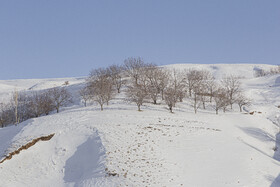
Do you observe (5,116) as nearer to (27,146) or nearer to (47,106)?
(47,106)

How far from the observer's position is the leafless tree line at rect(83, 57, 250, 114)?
157 feet

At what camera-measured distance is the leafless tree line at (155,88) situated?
47.8 meters

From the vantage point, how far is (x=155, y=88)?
5647cm

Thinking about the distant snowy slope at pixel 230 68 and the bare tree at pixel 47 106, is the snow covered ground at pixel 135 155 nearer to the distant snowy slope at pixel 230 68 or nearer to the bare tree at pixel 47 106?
the bare tree at pixel 47 106

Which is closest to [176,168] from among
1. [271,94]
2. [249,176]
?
[249,176]

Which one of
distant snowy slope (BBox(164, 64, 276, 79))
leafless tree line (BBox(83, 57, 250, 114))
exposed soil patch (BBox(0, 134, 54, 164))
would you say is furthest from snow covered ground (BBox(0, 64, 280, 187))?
distant snowy slope (BBox(164, 64, 276, 79))

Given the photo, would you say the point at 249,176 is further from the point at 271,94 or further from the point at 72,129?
the point at 271,94

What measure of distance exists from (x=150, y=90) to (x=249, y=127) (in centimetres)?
2220

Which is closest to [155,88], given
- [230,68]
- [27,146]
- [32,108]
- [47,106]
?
[47,106]

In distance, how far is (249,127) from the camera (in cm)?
3909

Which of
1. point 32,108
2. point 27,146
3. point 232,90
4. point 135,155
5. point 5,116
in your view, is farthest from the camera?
point 232,90

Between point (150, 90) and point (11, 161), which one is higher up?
point (150, 90)

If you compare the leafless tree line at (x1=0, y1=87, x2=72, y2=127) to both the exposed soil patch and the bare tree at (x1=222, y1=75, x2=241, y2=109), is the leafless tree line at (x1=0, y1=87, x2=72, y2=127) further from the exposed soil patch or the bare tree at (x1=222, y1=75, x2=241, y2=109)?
the bare tree at (x1=222, y1=75, x2=241, y2=109)

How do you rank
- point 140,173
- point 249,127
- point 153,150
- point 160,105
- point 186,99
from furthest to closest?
point 186,99 → point 160,105 → point 249,127 → point 153,150 → point 140,173
